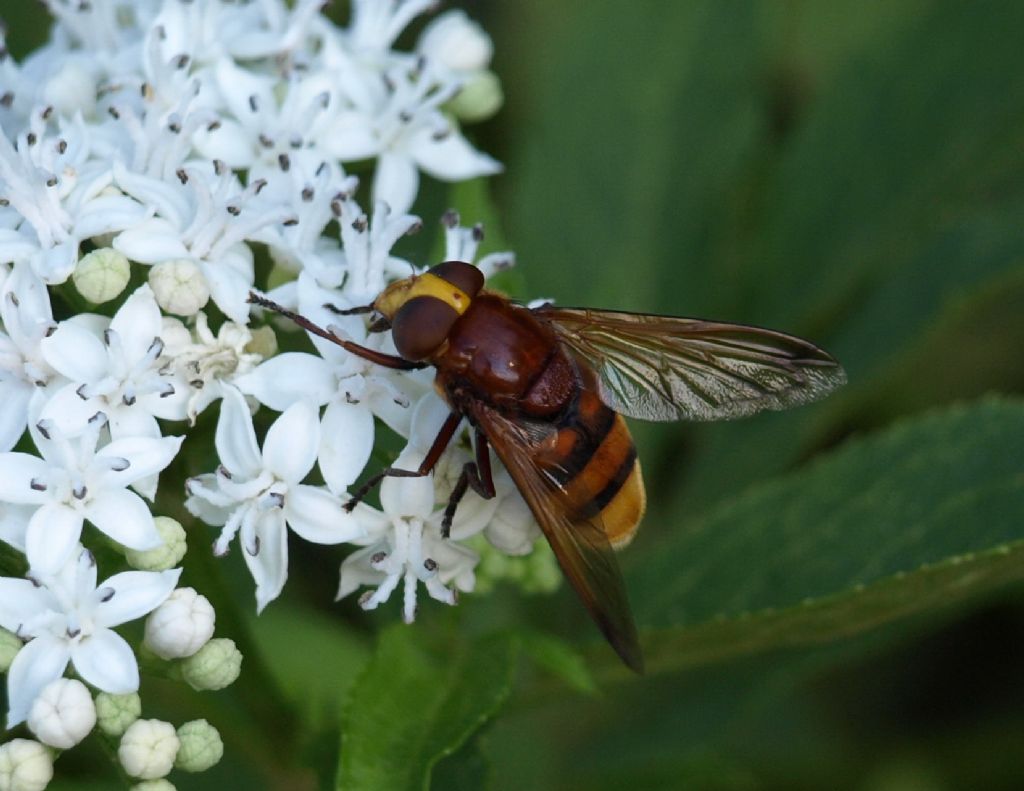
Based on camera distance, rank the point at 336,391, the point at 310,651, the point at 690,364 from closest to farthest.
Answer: the point at 336,391 → the point at 690,364 → the point at 310,651

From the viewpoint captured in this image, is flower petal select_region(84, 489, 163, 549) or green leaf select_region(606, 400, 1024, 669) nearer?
flower petal select_region(84, 489, 163, 549)

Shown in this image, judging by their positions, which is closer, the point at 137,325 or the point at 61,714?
the point at 61,714

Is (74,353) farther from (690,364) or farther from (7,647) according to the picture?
(690,364)

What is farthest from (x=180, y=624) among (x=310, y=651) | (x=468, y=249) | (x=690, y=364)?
(x=310, y=651)

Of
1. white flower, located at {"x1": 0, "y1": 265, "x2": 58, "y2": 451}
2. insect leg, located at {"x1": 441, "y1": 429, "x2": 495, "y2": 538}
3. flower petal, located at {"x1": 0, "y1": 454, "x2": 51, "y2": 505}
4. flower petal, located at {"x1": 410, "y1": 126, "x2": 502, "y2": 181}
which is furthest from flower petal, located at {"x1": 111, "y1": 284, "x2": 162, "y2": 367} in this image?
flower petal, located at {"x1": 410, "y1": 126, "x2": 502, "y2": 181}

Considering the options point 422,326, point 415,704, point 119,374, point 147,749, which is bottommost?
point 415,704

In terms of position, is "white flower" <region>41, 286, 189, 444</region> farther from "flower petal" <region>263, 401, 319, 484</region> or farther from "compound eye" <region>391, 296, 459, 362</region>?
"compound eye" <region>391, 296, 459, 362</region>

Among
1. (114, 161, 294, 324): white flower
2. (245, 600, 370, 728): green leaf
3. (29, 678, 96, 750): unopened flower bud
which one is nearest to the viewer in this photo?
(29, 678, 96, 750): unopened flower bud
